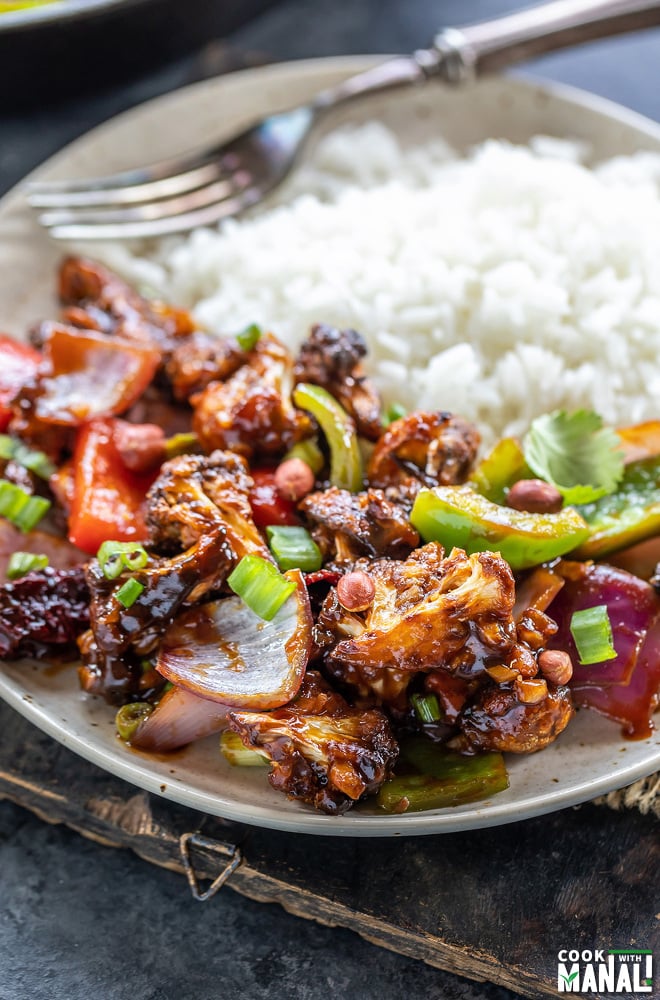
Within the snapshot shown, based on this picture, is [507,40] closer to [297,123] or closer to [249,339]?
[297,123]

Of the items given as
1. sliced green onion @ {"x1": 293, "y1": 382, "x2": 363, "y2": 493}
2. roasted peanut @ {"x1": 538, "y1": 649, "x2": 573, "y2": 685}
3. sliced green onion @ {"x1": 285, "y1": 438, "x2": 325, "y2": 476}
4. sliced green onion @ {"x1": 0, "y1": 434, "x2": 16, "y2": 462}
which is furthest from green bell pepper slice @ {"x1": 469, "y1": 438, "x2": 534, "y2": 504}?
sliced green onion @ {"x1": 0, "y1": 434, "x2": 16, "y2": 462}

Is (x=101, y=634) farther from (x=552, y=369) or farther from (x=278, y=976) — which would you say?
(x=552, y=369)

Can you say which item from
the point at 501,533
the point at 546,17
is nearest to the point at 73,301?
the point at 501,533

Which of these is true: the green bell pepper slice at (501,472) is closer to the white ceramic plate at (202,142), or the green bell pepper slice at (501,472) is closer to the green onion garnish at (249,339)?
the white ceramic plate at (202,142)

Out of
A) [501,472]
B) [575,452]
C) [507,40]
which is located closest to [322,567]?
[501,472]

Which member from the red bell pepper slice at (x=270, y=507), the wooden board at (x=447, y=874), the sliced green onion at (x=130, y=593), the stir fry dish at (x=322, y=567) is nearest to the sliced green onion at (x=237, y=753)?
the stir fry dish at (x=322, y=567)
